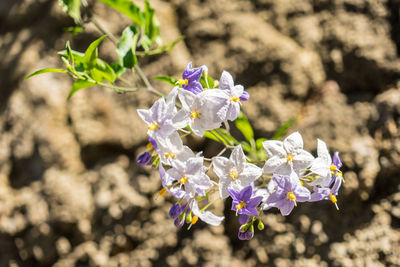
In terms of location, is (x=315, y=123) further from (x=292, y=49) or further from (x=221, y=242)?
(x=221, y=242)

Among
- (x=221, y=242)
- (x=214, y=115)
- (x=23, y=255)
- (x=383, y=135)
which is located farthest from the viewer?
(x=23, y=255)

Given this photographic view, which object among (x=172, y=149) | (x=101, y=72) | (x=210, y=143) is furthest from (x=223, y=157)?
(x=210, y=143)

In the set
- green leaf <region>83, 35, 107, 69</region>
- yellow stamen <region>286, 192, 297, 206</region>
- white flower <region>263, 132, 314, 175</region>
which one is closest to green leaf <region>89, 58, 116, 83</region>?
green leaf <region>83, 35, 107, 69</region>

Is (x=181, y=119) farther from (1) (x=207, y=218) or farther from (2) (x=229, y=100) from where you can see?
(1) (x=207, y=218)

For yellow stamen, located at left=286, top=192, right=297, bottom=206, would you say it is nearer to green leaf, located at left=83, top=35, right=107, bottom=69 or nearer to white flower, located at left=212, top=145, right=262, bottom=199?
white flower, located at left=212, top=145, right=262, bottom=199

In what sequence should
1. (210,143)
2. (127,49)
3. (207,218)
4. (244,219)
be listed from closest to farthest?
(244,219), (207,218), (127,49), (210,143)

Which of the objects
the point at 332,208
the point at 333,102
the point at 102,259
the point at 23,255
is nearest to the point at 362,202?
the point at 332,208

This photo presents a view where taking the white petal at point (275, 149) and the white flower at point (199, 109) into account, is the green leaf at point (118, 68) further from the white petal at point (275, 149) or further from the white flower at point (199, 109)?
the white petal at point (275, 149)
